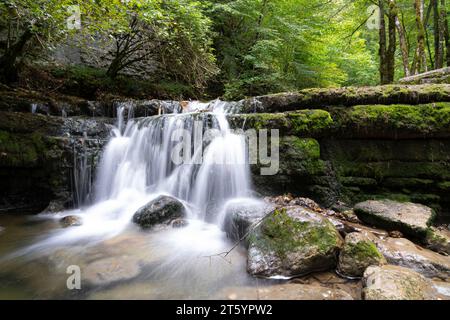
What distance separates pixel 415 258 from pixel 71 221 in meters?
5.04

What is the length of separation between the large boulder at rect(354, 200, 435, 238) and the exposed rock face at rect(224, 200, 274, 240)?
1.36 meters

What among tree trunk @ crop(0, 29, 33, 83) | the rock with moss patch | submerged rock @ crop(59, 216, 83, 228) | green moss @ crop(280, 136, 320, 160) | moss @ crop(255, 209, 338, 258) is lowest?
submerged rock @ crop(59, 216, 83, 228)

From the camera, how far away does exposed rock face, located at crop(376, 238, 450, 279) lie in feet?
8.88

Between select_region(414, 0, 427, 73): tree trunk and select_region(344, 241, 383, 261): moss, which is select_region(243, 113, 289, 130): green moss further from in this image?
select_region(414, 0, 427, 73): tree trunk

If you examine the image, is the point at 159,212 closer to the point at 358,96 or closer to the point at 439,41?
the point at 358,96

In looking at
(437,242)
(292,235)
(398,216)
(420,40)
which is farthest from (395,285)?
(420,40)

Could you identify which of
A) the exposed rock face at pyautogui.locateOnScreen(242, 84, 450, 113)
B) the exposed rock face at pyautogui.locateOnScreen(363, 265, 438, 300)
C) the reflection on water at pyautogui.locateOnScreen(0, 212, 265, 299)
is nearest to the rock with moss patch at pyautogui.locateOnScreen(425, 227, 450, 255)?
the exposed rock face at pyautogui.locateOnScreen(363, 265, 438, 300)

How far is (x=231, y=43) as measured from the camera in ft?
40.2

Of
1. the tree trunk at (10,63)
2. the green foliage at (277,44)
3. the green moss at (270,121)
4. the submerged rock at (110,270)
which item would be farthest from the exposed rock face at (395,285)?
the green foliage at (277,44)

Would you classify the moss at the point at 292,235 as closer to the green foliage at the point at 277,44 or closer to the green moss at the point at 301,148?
the green moss at the point at 301,148

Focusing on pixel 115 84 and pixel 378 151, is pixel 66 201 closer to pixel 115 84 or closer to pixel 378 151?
pixel 115 84

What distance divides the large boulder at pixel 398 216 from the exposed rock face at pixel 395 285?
97 centimetres

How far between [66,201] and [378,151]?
6.15 metres

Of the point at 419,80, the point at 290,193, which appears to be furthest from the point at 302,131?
the point at 419,80
